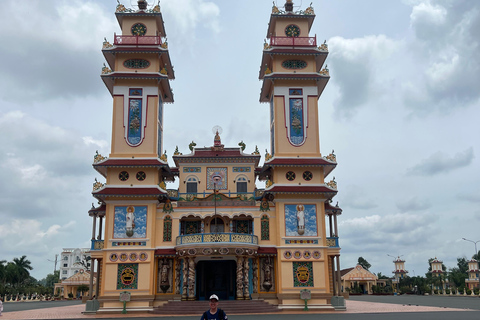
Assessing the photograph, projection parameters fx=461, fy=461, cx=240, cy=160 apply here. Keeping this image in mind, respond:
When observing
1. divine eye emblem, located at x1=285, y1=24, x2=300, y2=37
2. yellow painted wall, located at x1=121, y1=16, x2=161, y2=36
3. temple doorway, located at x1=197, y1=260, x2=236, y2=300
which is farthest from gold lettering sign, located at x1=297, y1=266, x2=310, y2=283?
yellow painted wall, located at x1=121, y1=16, x2=161, y2=36

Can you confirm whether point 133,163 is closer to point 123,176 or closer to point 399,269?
point 123,176

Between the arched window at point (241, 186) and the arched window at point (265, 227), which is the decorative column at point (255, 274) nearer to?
the arched window at point (265, 227)

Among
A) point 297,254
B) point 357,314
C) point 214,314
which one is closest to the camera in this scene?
point 214,314

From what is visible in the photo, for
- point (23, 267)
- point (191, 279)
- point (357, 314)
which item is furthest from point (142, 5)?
point (23, 267)

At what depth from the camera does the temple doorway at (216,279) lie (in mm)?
33031

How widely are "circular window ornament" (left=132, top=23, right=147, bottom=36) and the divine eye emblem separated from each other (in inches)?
445

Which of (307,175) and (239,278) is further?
(307,175)

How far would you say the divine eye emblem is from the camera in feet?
121

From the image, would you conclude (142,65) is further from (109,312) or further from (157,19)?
(109,312)

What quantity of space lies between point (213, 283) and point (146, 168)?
9.62m

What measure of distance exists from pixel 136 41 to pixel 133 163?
9670 millimetres

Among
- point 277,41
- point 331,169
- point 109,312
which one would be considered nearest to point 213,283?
point 109,312

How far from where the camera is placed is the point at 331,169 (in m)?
34.9

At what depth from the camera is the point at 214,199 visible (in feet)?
111
